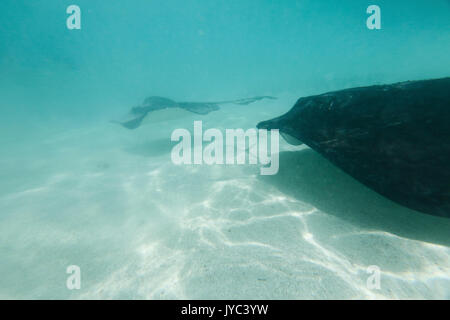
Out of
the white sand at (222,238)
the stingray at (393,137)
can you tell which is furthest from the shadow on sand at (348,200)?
the stingray at (393,137)

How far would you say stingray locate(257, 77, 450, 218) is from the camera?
115 inches

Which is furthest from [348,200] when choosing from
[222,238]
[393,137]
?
[222,238]

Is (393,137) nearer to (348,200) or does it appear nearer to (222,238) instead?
(348,200)

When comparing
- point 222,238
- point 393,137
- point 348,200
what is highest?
point 393,137

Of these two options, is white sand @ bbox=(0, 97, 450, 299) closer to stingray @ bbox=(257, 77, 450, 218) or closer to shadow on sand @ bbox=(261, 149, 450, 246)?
shadow on sand @ bbox=(261, 149, 450, 246)

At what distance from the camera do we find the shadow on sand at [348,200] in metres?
3.45

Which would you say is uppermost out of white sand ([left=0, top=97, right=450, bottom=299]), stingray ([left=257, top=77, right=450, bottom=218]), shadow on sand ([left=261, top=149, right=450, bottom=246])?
stingray ([left=257, top=77, right=450, bottom=218])

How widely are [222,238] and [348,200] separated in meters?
2.64

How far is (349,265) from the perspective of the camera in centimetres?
295

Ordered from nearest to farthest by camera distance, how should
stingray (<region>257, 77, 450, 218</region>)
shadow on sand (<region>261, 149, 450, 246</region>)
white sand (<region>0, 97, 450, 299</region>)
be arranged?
white sand (<region>0, 97, 450, 299</region>) → stingray (<region>257, 77, 450, 218</region>) → shadow on sand (<region>261, 149, 450, 246</region>)

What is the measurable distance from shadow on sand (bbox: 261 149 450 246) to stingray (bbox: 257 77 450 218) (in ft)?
2.65

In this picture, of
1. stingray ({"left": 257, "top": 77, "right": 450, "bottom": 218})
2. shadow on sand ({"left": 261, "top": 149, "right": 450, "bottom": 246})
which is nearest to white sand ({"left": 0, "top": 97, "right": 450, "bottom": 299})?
shadow on sand ({"left": 261, "top": 149, "right": 450, "bottom": 246})

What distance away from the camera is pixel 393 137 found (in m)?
3.38
